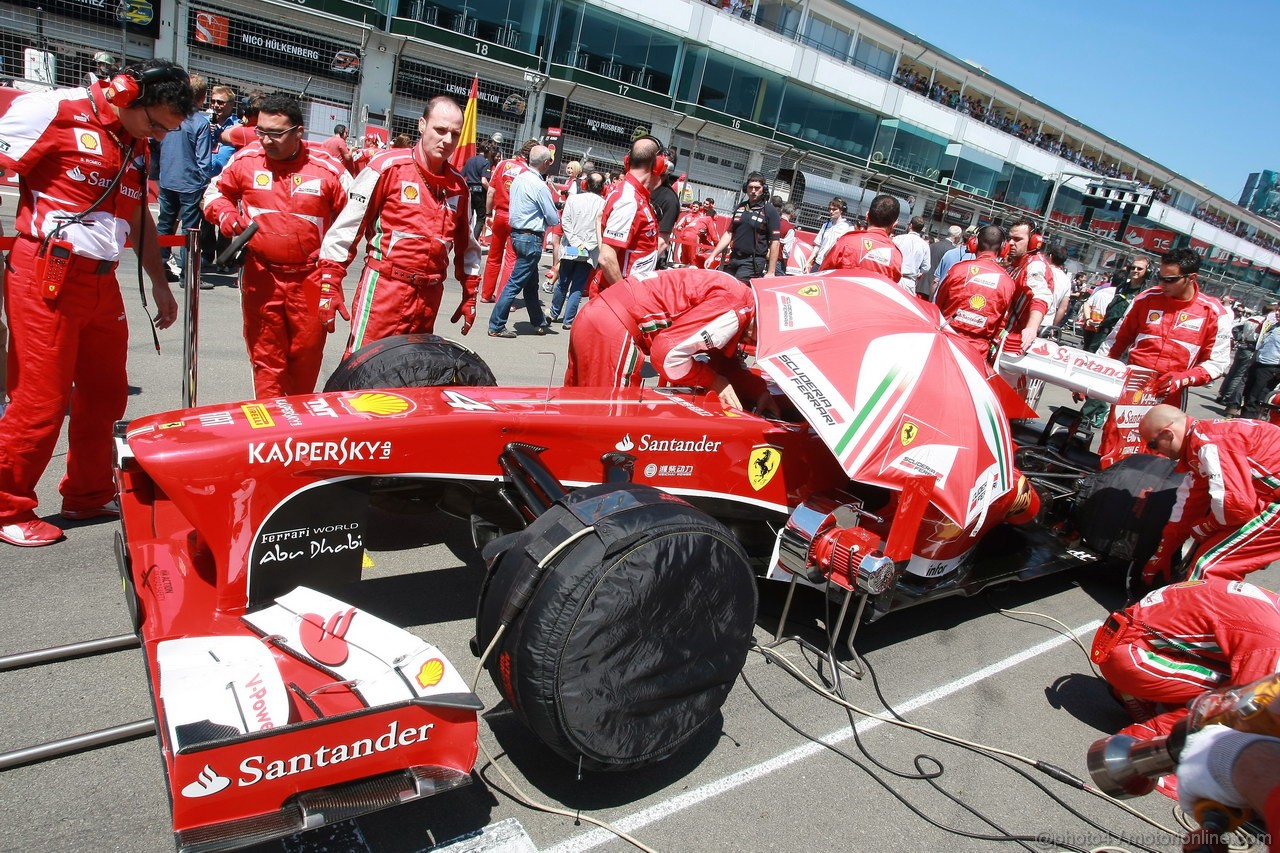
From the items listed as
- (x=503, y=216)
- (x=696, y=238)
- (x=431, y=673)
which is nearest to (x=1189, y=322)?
(x=503, y=216)

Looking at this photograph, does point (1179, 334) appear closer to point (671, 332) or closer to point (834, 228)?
point (671, 332)

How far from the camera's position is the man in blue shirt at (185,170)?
8422 millimetres

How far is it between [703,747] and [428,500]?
1531 millimetres

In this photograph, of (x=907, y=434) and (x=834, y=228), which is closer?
(x=907, y=434)

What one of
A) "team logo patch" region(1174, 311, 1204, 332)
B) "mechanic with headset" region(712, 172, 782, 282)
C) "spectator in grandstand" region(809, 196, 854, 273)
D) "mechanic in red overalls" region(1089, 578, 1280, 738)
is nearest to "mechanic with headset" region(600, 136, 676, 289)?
"mechanic with headset" region(712, 172, 782, 282)

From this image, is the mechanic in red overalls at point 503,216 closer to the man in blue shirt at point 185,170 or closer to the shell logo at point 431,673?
the man in blue shirt at point 185,170

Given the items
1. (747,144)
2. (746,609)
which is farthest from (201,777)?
(747,144)

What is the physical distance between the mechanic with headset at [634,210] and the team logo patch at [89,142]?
3.30 metres


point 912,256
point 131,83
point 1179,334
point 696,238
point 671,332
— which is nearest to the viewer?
point 131,83

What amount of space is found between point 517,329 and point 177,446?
7.28m

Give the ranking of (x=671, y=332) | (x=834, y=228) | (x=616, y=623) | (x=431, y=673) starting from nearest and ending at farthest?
(x=431, y=673) < (x=616, y=623) < (x=671, y=332) < (x=834, y=228)

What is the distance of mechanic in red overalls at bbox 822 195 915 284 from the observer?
6.39 meters

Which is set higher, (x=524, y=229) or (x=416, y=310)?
(x=524, y=229)

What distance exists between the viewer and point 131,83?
10.7 feet
